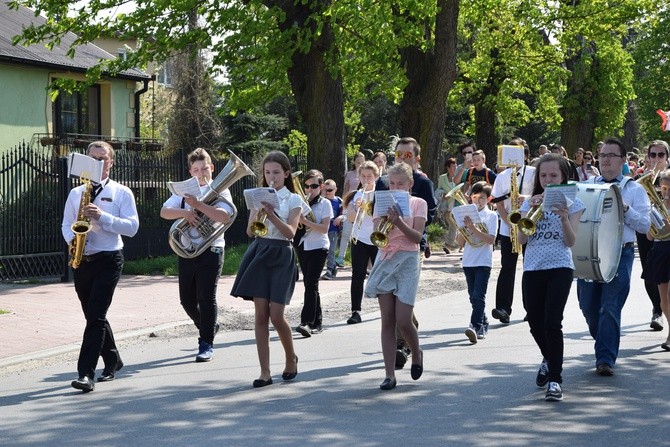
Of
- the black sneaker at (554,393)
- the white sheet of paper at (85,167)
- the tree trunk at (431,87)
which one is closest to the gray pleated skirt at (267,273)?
the white sheet of paper at (85,167)

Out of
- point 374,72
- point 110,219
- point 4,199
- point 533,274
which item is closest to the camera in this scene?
point 533,274

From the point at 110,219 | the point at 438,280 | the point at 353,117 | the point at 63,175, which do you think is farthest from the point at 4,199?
the point at 353,117

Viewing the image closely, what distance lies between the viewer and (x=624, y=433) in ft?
21.8

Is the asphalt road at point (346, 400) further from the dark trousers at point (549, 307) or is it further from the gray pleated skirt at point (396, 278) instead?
the gray pleated skirt at point (396, 278)

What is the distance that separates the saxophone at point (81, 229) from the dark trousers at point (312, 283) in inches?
133

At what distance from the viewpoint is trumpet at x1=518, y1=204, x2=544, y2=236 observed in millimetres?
7654

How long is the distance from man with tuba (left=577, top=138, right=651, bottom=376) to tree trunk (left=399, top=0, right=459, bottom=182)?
1429cm

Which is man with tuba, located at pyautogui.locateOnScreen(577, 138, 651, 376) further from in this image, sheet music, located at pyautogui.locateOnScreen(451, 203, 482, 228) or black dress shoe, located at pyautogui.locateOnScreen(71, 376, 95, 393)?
black dress shoe, located at pyautogui.locateOnScreen(71, 376, 95, 393)

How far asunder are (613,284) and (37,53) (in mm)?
24097

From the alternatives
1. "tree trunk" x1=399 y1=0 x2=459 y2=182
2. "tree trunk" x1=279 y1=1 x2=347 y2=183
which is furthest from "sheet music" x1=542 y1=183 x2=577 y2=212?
"tree trunk" x1=399 y1=0 x2=459 y2=182

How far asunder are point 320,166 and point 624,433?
14767 millimetres

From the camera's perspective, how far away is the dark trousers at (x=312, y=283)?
443 inches

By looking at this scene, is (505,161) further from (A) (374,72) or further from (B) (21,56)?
Answer: (B) (21,56)

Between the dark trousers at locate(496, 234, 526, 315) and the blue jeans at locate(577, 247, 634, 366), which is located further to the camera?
the dark trousers at locate(496, 234, 526, 315)
